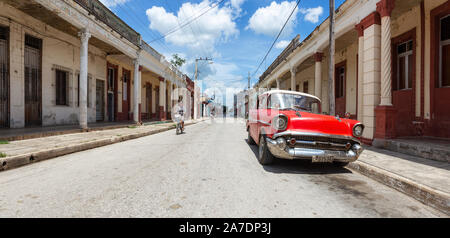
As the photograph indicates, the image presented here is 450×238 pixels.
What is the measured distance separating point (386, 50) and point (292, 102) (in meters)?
3.87

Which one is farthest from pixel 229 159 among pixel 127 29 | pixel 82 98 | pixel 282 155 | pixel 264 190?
pixel 127 29

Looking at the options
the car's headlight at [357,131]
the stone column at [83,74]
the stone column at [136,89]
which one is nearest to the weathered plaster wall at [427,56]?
the car's headlight at [357,131]

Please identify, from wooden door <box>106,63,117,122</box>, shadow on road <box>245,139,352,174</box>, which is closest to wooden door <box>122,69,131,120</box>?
wooden door <box>106,63,117,122</box>

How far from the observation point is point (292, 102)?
17.2ft

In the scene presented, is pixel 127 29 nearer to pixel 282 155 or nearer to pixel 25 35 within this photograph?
pixel 25 35

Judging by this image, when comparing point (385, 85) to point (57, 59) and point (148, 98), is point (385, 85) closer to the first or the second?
point (57, 59)

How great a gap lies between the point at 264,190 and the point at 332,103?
19.8ft

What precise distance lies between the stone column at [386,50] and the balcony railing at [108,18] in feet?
36.9

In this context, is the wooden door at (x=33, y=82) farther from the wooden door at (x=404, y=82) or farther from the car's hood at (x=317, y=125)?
the wooden door at (x=404, y=82)

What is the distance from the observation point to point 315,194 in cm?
296

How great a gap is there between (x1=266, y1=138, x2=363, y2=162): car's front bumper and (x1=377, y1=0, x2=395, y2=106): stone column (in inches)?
146

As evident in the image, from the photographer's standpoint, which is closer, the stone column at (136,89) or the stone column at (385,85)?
the stone column at (385,85)

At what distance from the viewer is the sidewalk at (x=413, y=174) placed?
2812 millimetres
